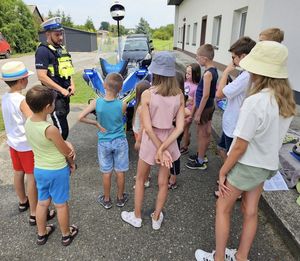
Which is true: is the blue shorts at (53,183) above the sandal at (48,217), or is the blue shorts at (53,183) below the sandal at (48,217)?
above

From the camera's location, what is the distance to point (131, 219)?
2.73m

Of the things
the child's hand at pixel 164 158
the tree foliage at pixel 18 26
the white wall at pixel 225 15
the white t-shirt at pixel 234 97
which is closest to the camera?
the child's hand at pixel 164 158

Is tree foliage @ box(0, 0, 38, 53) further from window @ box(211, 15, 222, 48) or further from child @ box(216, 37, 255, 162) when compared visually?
child @ box(216, 37, 255, 162)

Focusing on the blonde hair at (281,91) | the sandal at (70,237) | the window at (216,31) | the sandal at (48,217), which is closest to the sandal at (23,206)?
the sandal at (48,217)

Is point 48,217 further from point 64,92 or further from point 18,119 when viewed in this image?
point 64,92

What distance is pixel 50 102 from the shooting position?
2154mm

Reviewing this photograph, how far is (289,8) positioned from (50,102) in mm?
6108

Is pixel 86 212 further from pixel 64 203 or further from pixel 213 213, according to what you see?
pixel 213 213

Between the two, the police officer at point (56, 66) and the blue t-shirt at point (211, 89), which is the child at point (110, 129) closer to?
the police officer at point (56, 66)

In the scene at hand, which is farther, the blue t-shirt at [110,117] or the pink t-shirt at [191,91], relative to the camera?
the pink t-shirt at [191,91]

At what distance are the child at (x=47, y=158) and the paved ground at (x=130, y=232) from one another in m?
0.16

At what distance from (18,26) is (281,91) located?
102 feet

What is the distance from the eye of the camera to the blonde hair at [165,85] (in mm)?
2244

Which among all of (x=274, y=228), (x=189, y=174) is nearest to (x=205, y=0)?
(x=189, y=174)
